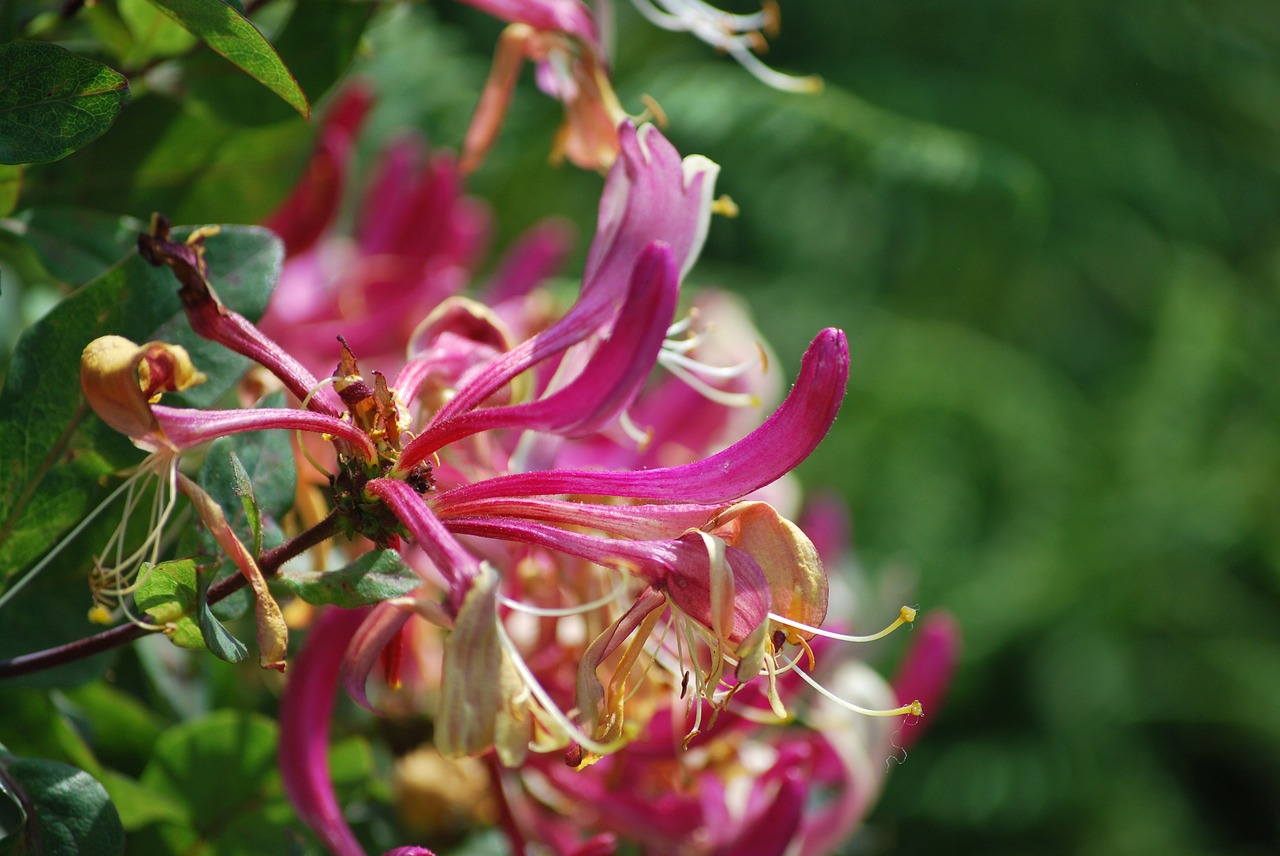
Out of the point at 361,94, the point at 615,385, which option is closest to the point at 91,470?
the point at 615,385

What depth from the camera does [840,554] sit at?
697 millimetres

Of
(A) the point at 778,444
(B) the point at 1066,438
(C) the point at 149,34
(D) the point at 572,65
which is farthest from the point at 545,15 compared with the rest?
(B) the point at 1066,438

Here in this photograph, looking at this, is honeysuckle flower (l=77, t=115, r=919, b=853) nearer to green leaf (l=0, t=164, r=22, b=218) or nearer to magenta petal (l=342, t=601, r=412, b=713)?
magenta petal (l=342, t=601, r=412, b=713)

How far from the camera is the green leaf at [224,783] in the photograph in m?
0.43

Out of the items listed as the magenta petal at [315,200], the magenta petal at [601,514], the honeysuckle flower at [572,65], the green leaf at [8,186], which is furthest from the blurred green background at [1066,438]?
the magenta petal at [601,514]

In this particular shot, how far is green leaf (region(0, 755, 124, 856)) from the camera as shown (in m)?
0.32

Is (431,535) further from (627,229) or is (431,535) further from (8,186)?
(8,186)

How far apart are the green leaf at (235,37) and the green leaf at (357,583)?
0.42 ft

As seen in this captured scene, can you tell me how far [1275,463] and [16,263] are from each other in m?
1.57

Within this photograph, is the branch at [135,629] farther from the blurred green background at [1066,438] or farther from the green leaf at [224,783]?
the blurred green background at [1066,438]

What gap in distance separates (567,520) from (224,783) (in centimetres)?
21

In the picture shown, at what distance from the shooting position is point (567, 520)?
30 cm

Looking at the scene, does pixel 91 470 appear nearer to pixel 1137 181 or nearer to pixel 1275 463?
pixel 1275 463

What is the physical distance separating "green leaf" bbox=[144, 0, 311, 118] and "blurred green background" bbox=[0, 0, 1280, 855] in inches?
32.6
